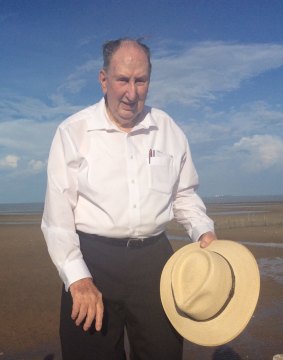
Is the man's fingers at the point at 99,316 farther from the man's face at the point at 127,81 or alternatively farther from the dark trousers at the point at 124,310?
the man's face at the point at 127,81

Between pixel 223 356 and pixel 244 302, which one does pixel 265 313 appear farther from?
pixel 244 302

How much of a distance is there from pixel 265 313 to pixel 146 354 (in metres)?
5.65

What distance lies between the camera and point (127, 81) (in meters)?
3.08

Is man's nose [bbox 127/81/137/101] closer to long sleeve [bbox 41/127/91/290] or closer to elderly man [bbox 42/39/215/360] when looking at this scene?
elderly man [bbox 42/39/215/360]

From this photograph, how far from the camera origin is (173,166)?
11.1 feet

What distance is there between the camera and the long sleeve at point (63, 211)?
2.89 m

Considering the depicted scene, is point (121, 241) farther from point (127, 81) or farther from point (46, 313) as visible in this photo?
point (46, 313)

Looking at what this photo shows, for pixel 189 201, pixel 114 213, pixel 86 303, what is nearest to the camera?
pixel 86 303

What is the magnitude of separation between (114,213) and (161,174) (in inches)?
18.5

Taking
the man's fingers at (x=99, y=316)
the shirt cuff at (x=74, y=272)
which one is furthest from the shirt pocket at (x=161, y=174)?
the man's fingers at (x=99, y=316)

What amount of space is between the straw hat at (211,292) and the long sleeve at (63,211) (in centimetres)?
64

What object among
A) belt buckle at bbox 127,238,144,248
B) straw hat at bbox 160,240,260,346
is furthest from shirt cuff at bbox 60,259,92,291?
straw hat at bbox 160,240,260,346

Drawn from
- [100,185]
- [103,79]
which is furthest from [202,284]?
[103,79]

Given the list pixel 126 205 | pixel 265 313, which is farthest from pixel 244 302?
pixel 265 313
